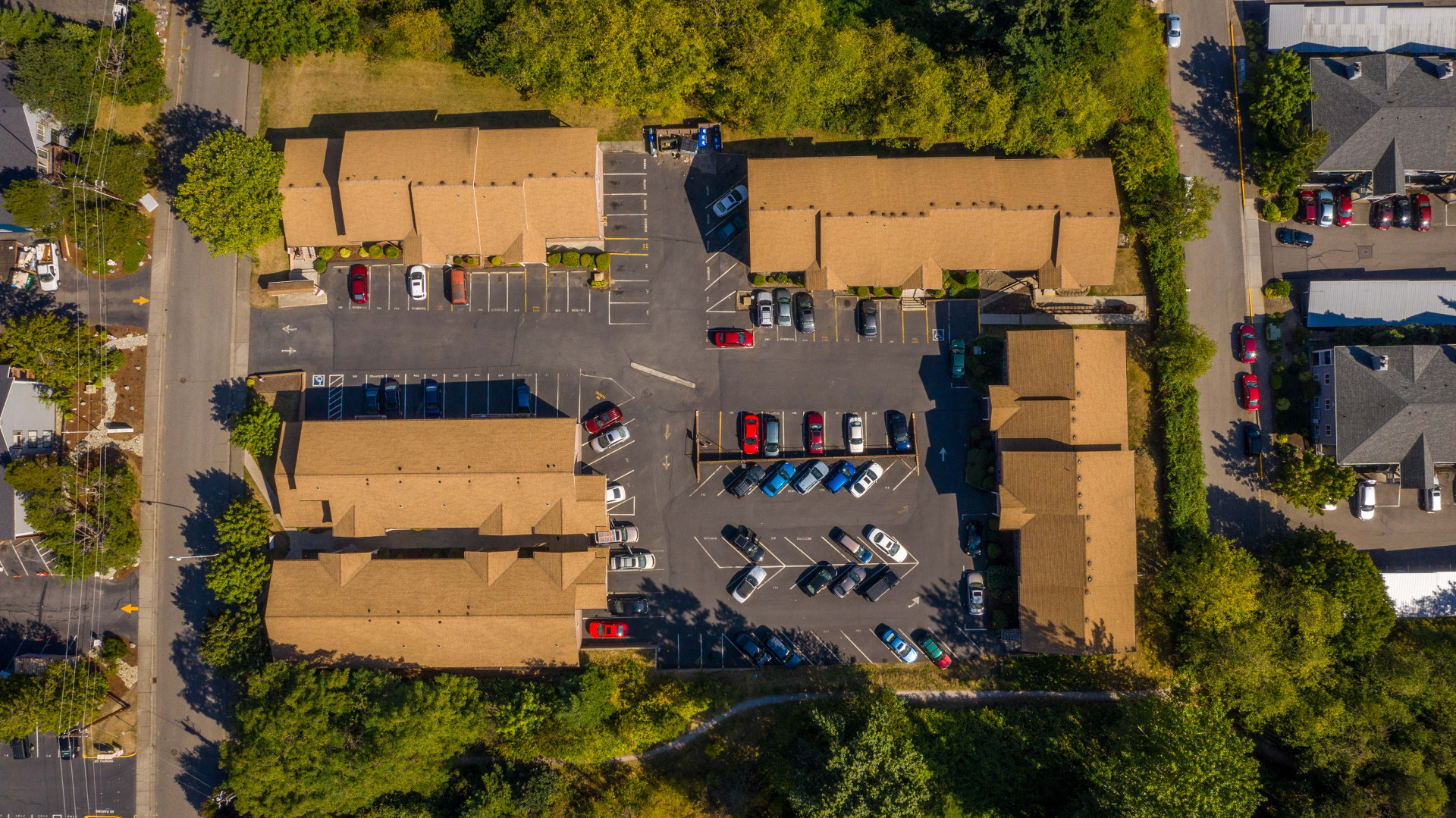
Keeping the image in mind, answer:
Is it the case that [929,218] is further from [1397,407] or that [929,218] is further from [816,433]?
[1397,407]

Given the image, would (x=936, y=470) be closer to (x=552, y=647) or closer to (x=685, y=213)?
(x=685, y=213)

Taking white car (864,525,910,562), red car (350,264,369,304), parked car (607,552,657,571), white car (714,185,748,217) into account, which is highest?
white car (714,185,748,217)

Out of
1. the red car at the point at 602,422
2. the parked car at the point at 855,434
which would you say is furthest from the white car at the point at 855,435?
the red car at the point at 602,422

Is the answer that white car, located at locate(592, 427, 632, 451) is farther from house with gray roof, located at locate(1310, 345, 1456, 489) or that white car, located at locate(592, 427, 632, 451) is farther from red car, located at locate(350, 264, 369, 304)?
house with gray roof, located at locate(1310, 345, 1456, 489)

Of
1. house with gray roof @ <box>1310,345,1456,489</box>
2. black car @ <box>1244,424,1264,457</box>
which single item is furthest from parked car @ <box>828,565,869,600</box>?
house with gray roof @ <box>1310,345,1456,489</box>

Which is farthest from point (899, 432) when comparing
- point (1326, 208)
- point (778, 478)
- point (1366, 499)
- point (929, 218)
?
point (1326, 208)
